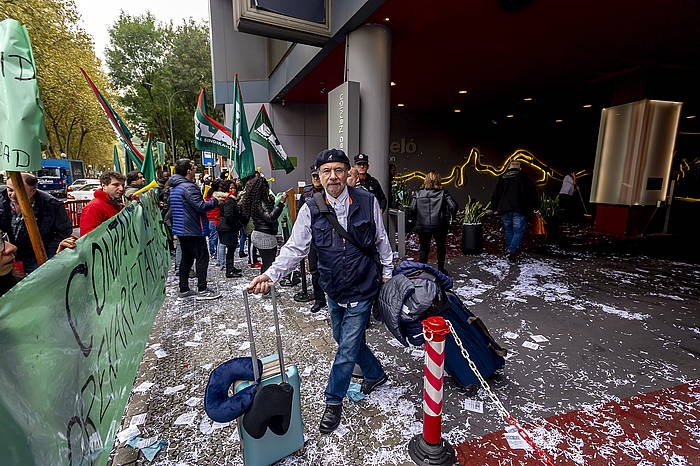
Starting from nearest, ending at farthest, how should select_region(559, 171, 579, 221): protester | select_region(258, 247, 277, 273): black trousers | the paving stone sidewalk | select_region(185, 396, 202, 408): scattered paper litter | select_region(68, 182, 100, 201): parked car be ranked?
1. the paving stone sidewalk
2. select_region(185, 396, 202, 408): scattered paper litter
3. select_region(258, 247, 277, 273): black trousers
4. select_region(559, 171, 579, 221): protester
5. select_region(68, 182, 100, 201): parked car

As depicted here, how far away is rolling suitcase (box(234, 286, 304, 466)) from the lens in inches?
73.4

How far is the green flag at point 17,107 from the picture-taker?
193 centimetres

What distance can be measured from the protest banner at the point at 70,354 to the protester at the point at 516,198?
655cm

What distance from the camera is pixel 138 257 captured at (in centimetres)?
349

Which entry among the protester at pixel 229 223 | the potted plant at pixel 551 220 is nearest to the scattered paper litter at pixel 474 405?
the protester at pixel 229 223

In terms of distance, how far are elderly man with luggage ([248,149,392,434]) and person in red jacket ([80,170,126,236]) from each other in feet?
8.94

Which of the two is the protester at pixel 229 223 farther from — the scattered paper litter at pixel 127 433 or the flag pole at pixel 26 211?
the flag pole at pixel 26 211

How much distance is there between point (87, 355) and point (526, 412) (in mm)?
3105

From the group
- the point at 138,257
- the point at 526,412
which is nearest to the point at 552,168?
the point at 526,412

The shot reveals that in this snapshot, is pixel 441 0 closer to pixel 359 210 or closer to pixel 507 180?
pixel 507 180

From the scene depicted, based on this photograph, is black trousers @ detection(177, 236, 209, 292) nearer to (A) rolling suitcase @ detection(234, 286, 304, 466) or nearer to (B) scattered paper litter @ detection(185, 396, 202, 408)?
(B) scattered paper litter @ detection(185, 396, 202, 408)

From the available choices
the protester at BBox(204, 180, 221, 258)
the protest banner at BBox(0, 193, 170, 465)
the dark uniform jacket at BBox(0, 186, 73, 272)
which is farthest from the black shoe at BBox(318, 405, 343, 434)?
the protester at BBox(204, 180, 221, 258)

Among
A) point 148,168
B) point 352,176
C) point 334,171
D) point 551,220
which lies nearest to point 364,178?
point 352,176

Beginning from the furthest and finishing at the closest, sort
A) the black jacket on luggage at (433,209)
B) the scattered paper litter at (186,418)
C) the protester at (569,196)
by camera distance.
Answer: the protester at (569,196) → the black jacket on luggage at (433,209) → the scattered paper litter at (186,418)
